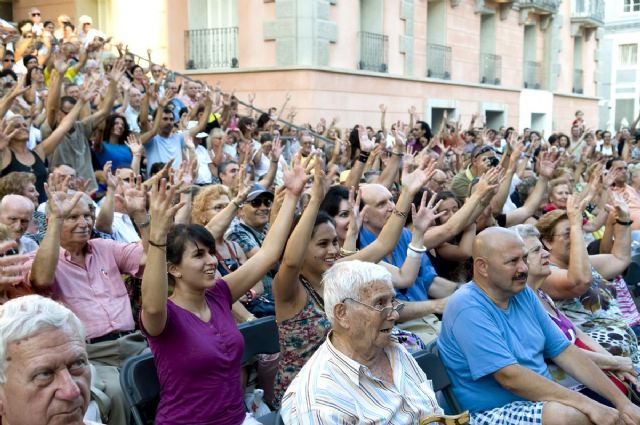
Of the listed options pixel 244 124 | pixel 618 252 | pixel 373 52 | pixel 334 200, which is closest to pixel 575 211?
Result: pixel 618 252

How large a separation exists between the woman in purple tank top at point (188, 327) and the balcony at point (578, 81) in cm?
2660

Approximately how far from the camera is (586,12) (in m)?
26.9

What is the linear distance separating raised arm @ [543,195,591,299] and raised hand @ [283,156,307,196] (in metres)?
1.76

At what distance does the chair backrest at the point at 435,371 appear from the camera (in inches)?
138

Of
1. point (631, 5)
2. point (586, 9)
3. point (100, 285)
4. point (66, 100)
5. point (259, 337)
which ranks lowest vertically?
point (259, 337)

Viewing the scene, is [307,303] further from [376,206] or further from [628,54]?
[628,54]

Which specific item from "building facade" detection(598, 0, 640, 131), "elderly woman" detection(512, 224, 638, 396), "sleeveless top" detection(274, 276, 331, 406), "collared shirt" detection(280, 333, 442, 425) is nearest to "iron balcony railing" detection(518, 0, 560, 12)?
"building facade" detection(598, 0, 640, 131)

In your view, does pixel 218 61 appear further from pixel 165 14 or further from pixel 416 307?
pixel 416 307

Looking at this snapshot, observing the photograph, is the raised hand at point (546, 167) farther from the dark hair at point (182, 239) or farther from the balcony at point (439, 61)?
the balcony at point (439, 61)

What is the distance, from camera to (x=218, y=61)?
1738cm

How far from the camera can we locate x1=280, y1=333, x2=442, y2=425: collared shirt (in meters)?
2.85

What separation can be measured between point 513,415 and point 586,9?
26.4 meters

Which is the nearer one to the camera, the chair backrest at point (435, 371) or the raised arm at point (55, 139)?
the chair backrest at point (435, 371)

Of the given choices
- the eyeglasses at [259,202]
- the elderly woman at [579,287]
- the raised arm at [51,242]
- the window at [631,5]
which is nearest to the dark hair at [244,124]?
the eyeglasses at [259,202]
